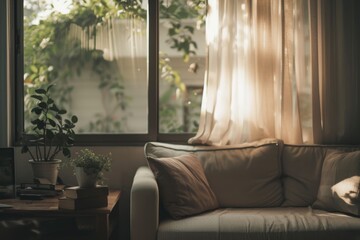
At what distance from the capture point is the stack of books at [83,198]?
3.05 meters

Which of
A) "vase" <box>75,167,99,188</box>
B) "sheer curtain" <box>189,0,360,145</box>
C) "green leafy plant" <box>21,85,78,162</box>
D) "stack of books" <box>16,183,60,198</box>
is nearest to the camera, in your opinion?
"vase" <box>75,167,99,188</box>

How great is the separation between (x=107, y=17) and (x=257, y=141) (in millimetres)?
1344

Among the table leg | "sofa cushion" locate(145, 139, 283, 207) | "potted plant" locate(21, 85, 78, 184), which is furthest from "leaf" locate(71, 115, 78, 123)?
the table leg

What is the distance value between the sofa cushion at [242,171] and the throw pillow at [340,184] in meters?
0.29

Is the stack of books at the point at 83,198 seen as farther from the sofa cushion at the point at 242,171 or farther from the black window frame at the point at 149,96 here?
the black window frame at the point at 149,96

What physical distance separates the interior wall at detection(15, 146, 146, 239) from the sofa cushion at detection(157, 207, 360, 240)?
35.4 inches

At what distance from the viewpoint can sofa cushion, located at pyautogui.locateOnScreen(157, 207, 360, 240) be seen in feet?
9.79

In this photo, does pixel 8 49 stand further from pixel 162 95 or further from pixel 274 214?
pixel 274 214

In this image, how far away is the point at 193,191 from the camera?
3.30 m

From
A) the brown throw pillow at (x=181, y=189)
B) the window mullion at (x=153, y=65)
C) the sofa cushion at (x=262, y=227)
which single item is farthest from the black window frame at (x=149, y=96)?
the sofa cushion at (x=262, y=227)

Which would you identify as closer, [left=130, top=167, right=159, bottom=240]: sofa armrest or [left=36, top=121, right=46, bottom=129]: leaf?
[left=130, top=167, right=159, bottom=240]: sofa armrest

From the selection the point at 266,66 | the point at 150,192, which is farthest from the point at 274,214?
the point at 266,66

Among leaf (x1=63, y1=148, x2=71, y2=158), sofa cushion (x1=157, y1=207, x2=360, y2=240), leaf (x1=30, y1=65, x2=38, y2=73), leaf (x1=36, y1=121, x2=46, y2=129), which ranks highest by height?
leaf (x1=30, y1=65, x2=38, y2=73)

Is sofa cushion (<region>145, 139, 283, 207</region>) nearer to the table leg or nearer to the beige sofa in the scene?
the beige sofa
